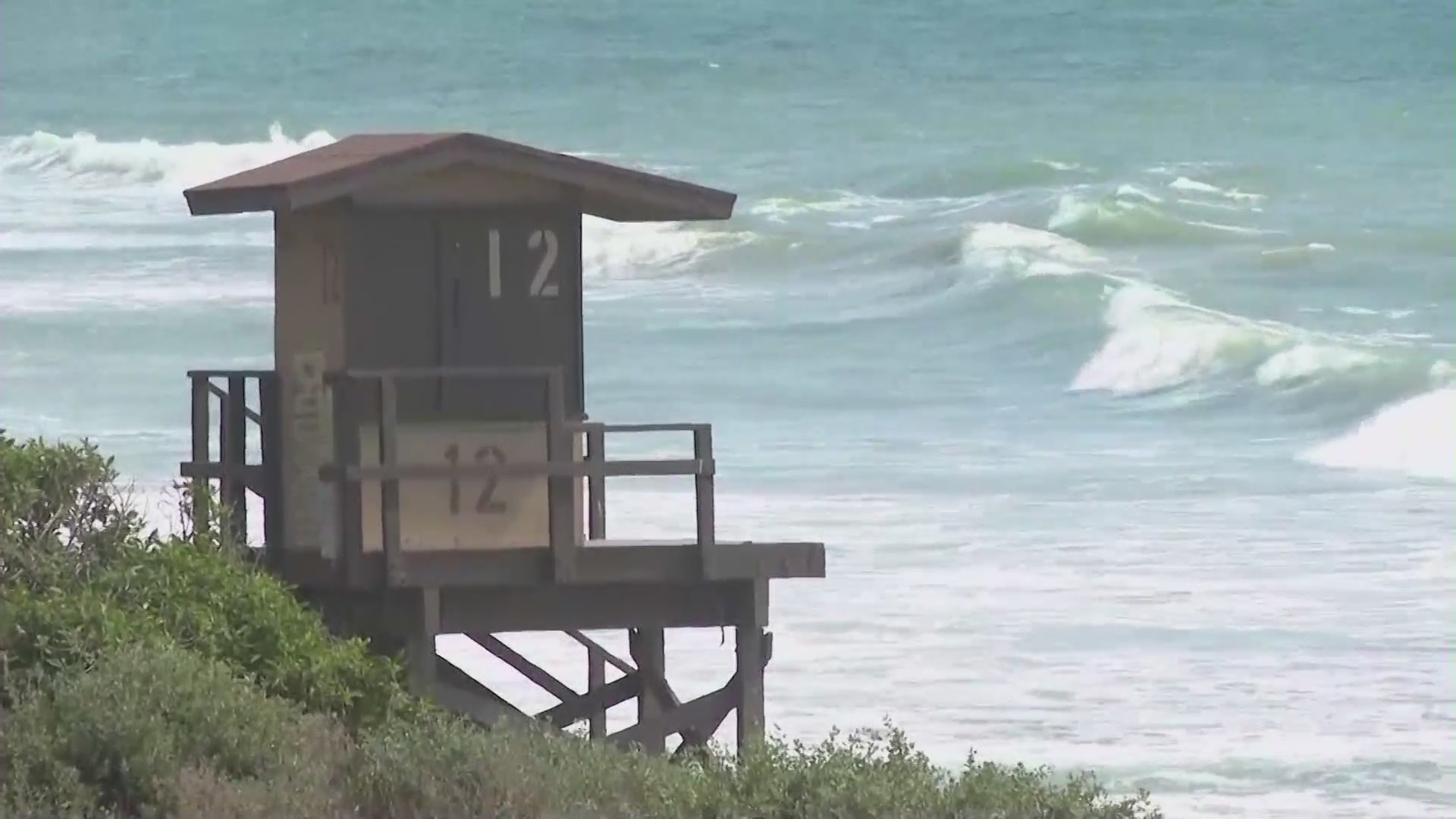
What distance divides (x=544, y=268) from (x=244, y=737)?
3.17 meters

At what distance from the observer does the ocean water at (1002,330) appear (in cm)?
1766

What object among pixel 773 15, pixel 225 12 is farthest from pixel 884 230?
pixel 225 12

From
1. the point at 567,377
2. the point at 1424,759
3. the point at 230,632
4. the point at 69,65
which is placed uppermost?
the point at 69,65

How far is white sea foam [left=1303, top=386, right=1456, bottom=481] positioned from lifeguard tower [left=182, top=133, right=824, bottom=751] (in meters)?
15.7

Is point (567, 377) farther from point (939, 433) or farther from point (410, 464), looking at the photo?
point (939, 433)

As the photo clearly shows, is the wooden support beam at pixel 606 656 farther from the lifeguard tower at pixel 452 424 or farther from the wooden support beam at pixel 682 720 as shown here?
the lifeguard tower at pixel 452 424

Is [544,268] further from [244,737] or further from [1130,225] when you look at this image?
[1130,225]

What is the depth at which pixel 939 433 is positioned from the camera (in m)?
29.0

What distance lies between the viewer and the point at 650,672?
43.1ft

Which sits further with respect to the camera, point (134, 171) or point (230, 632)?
point (134, 171)

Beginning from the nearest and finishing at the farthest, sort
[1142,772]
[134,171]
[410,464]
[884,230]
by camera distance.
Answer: [410,464]
[1142,772]
[884,230]
[134,171]

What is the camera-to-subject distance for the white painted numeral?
40.6 feet

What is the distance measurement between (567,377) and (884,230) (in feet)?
127

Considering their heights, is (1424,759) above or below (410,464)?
below
